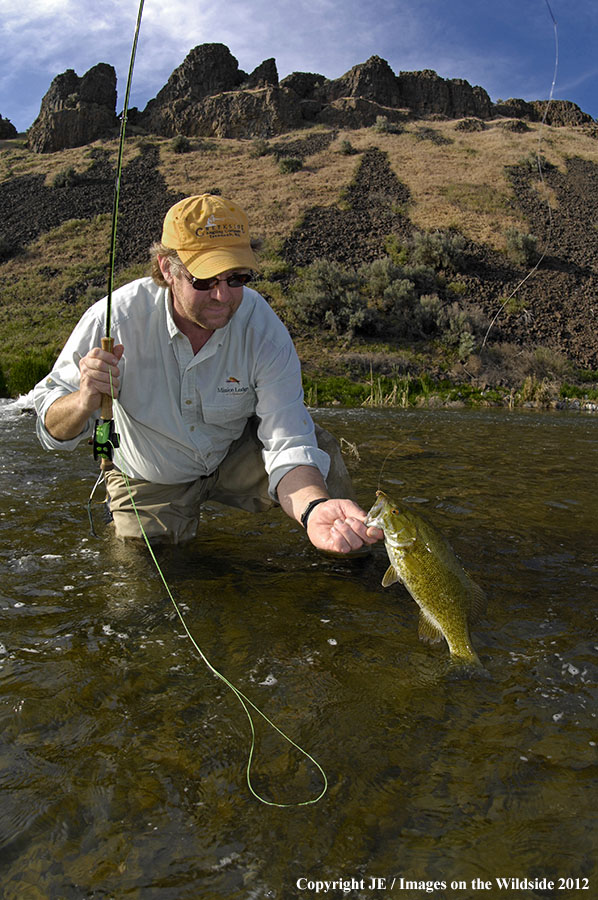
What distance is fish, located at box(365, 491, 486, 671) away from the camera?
10.1 ft

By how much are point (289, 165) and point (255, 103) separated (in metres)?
17.4

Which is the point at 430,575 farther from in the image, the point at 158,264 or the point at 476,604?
the point at 158,264

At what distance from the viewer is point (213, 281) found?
12.1 feet

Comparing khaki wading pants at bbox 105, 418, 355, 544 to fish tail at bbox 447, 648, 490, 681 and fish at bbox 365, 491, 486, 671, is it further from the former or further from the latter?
fish tail at bbox 447, 648, 490, 681

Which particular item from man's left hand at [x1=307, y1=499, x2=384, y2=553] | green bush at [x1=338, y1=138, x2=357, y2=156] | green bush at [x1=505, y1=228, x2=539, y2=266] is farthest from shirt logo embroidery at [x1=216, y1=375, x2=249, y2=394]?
green bush at [x1=338, y1=138, x2=357, y2=156]

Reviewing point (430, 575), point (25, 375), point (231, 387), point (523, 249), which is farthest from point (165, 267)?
point (523, 249)

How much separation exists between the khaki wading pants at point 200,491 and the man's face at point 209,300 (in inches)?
41.5

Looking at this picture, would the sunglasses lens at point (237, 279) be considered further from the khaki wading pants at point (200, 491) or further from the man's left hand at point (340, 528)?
the man's left hand at point (340, 528)

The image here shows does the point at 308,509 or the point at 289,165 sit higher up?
the point at 289,165

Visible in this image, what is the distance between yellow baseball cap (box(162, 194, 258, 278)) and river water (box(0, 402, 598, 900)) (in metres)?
2.08

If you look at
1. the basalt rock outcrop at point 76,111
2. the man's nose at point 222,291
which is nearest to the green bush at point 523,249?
the man's nose at point 222,291

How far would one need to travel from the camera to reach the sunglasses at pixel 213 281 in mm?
3674

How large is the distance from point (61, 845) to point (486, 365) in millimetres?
22736

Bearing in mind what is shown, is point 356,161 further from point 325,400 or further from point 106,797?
point 106,797
